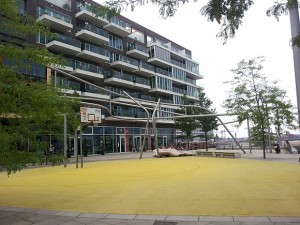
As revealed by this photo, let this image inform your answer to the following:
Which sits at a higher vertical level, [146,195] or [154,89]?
[154,89]

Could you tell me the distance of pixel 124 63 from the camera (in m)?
51.0

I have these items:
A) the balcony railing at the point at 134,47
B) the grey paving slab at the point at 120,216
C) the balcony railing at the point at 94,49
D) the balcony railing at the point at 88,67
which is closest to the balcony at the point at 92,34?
the balcony railing at the point at 94,49

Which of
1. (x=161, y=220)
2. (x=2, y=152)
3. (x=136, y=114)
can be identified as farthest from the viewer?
(x=136, y=114)

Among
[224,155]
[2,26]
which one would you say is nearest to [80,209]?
[2,26]

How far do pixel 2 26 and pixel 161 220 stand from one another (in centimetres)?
537

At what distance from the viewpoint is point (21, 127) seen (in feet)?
23.1

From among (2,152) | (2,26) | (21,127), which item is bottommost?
(2,152)

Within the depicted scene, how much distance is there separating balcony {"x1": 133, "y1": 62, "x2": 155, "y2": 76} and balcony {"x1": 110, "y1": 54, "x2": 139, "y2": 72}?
101 cm

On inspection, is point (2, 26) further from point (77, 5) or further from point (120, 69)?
point (120, 69)

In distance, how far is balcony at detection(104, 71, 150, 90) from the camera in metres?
48.1

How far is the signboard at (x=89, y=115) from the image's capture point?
22003 mm

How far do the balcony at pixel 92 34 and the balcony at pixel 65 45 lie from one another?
6.69ft

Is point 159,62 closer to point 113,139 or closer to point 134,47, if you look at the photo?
point 134,47

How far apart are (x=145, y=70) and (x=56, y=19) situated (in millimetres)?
20092
